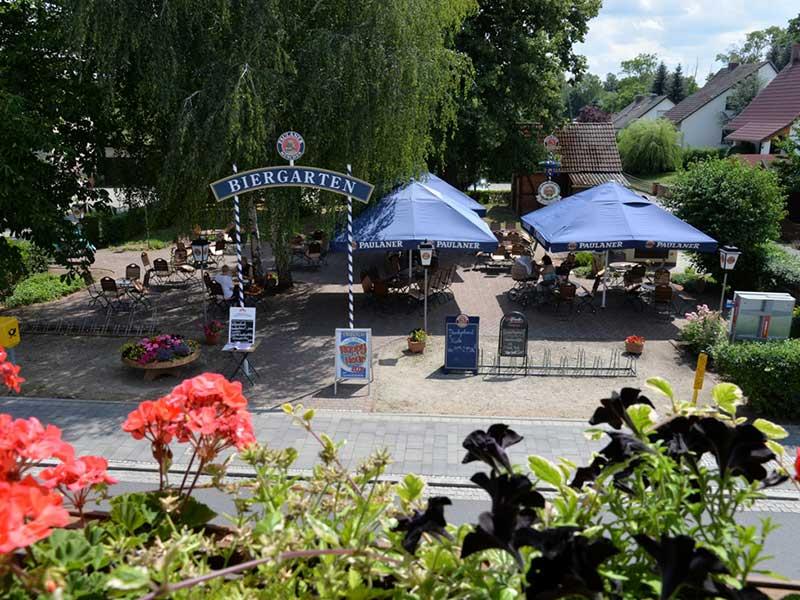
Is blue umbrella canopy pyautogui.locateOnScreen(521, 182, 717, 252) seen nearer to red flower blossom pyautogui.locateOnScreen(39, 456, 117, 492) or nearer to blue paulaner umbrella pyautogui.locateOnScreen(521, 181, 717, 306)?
blue paulaner umbrella pyautogui.locateOnScreen(521, 181, 717, 306)

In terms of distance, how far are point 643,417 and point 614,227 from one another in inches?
505

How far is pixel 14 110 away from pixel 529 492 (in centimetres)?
1241

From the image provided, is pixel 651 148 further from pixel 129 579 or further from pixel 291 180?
pixel 129 579

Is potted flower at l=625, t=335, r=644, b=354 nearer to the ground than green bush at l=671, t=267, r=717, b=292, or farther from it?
nearer to the ground

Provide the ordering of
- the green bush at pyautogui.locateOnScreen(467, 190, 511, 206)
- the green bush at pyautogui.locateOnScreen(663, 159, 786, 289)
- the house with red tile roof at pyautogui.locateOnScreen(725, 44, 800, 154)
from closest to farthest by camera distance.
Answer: the green bush at pyautogui.locateOnScreen(663, 159, 786, 289) → the green bush at pyautogui.locateOnScreen(467, 190, 511, 206) → the house with red tile roof at pyautogui.locateOnScreen(725, 44, 800, 154)

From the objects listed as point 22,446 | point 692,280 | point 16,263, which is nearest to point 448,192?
point 692,280

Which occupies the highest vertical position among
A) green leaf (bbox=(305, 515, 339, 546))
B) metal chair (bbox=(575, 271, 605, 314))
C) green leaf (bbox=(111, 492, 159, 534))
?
green leaf (bbox=(305, 515, 339, 546))

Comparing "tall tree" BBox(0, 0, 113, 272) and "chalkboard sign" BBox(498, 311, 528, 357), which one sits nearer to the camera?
"chalkboard sign" BBox(498, 311, 528, 357)

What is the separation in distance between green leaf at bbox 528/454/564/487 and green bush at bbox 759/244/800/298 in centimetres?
1537

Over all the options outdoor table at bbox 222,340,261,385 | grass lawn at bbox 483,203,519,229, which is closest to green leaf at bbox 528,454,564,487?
outdoor table at bbox 222,340,261,385

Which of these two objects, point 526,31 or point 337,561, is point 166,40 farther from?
point 526,31

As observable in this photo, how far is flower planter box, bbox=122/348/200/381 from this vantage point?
38.2 ft

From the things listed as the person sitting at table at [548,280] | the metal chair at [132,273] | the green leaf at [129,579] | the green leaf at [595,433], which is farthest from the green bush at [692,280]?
the green leaf at [129,579]

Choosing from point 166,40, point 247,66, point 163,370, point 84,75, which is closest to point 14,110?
point 84,75
